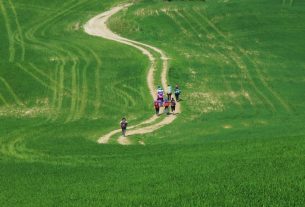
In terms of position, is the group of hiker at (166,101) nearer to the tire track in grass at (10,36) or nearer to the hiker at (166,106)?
the hiker at (166,106)

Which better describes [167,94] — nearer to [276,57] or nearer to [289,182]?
[276,57]

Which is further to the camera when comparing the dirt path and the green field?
the dirt path

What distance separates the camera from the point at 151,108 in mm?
56031

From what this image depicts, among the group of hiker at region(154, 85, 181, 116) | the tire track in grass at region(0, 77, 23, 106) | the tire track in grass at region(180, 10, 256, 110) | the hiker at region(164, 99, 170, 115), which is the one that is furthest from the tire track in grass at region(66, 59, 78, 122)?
the tire track in grass at region(180, 10, 256, 110)

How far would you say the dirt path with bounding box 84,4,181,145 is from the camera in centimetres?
4734

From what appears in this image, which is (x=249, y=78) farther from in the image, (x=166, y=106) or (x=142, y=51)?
(x=166, y=106)

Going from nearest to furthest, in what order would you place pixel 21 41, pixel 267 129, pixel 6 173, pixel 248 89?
pixel 6 173
pixel 267 129
pixel 248 89
pixel 21 41

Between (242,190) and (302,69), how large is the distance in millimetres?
54142

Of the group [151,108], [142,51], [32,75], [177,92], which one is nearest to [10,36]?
[142,51]

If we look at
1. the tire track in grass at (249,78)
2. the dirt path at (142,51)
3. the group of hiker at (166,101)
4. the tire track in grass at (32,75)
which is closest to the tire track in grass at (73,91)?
the tire track in grass at (32,75)

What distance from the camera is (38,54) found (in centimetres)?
7631

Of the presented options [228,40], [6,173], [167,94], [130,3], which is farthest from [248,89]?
[130,3]

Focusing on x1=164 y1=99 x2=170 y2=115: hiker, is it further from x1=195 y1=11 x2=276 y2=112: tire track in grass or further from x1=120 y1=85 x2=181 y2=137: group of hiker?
x1=195 y1=11 x2=276 y2=112: tire track in grass

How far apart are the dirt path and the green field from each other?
0.98 metres
